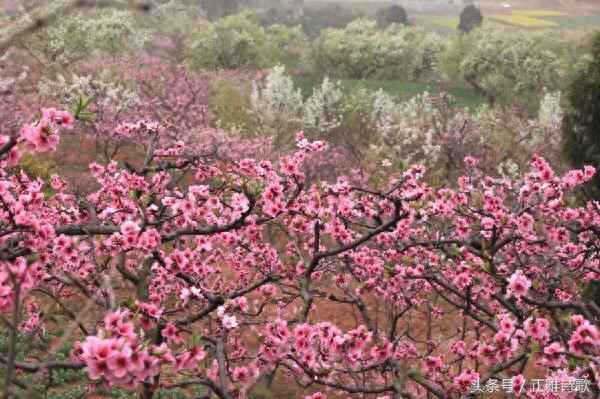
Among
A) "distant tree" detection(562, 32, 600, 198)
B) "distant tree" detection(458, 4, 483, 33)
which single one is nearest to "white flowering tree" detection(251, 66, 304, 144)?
"distant tree" detection(562, 32, 600, 198)

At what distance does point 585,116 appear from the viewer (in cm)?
1216

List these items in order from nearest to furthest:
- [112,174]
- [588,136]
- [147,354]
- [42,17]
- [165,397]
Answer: [42,17] < [147,354] < [112,174] < [165,397] < [588,136]

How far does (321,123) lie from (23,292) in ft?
72.0

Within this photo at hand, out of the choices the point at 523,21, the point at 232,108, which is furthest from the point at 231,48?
the point at 523,21

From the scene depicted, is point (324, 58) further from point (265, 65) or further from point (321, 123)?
point (321, 123)

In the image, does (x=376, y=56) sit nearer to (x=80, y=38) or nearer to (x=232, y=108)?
(x=80, y=38)

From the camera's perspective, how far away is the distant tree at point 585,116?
470 inches

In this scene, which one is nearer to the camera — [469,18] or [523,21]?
[469,18]

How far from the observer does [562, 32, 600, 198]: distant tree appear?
39.1 ft

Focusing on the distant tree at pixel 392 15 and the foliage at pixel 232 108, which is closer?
the foliage at pixel 232 108

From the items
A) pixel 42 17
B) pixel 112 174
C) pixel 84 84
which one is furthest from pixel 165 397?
pixel 84 84

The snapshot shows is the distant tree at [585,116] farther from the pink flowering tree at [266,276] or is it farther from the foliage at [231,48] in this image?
the foliage at [231,48]

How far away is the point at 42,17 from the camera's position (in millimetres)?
1663

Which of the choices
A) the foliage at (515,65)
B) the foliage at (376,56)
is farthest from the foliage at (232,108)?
the foliage at (376,56)
